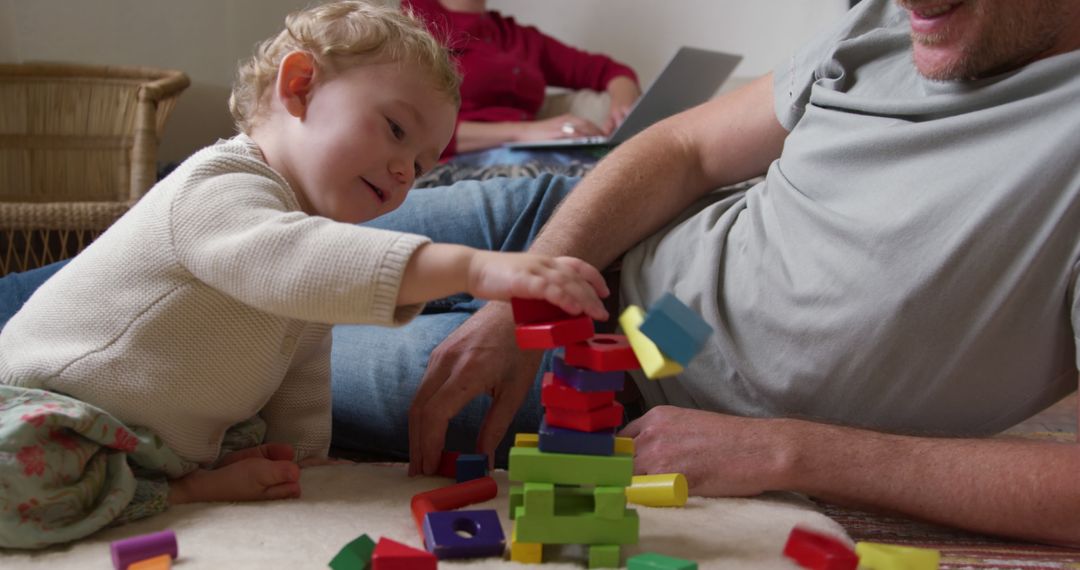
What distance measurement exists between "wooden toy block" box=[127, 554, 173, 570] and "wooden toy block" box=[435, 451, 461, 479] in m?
0.37

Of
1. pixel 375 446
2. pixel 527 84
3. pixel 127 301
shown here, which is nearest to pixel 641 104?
pixel 527 84

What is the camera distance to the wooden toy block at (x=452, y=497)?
0.97m

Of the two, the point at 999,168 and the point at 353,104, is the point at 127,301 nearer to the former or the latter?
the point at 353,104

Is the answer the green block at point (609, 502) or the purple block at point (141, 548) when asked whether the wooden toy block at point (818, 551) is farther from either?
the purple block at point (141, 548)

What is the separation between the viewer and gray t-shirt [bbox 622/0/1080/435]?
999 mm

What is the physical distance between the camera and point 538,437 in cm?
90

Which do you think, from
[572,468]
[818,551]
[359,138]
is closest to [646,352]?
[572,468]

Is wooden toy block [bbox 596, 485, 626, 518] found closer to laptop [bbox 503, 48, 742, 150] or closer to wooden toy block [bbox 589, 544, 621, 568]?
wooden toy block [bbox 589, 544, 621, 568]

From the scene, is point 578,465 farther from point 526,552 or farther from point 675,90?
point 675,90

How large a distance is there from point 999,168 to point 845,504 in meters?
0.39

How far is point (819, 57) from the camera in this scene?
132 centimetres

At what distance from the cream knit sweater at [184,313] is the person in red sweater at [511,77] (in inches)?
74.4

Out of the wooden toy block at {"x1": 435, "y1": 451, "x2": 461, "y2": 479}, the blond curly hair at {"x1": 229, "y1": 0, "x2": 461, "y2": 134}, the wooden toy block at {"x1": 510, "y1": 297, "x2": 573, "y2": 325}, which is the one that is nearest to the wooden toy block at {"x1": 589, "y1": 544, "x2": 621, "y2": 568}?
the wooden toy block at {"x1": 510, "y1": 297, "x2": 573, "y2": 325}

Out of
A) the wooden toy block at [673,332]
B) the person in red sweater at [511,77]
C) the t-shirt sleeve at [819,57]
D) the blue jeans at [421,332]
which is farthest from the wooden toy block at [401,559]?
the person in red sweater at [511,77]
